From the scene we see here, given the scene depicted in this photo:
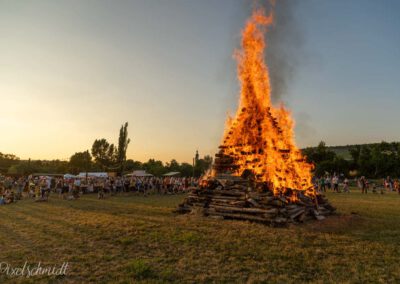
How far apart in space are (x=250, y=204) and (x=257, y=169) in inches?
78.4

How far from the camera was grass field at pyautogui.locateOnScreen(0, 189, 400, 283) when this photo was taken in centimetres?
621

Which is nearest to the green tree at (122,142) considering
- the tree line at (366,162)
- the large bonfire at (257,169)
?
the tree line at (366,162)

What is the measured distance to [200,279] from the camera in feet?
19.6

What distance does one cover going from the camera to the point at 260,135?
15562 mm

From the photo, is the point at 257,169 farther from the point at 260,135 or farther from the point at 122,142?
the point at 122,142

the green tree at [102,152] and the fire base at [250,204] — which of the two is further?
the green tree at [102,152]

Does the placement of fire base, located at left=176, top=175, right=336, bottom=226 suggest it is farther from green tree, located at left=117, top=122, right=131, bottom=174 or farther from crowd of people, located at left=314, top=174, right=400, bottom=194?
green tree, located at left=117, top=122, right=131, bottom=174

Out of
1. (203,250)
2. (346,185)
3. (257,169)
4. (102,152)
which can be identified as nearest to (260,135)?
(257,169)

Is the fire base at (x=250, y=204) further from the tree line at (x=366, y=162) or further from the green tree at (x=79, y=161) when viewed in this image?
the green tree at (x=79, y=161)

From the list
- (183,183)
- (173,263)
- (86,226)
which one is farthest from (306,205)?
(183,183)

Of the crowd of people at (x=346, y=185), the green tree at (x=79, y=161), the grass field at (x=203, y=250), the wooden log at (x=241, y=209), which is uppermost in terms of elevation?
the green tree at (x=79, y=161)

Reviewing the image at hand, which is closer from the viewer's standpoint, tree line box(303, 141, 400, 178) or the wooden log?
the wooden log

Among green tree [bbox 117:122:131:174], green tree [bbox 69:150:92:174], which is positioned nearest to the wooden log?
green tree [bbox 117:122:131:174]

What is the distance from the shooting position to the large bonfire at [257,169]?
42.8ft
